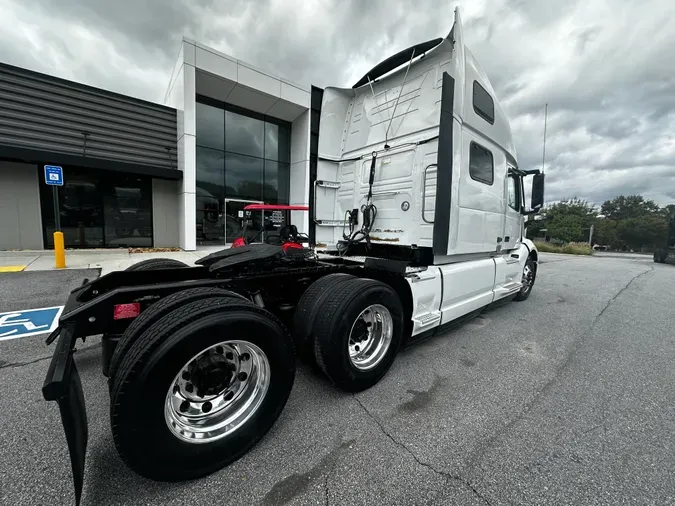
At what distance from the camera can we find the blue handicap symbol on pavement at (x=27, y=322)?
354 centimetres

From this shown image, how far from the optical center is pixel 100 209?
39.3 feet

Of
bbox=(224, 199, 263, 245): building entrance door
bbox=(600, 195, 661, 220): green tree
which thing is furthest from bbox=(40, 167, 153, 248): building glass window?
bbox=(600, 195, 661, 220): green tree

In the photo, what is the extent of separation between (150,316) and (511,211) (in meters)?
5.36

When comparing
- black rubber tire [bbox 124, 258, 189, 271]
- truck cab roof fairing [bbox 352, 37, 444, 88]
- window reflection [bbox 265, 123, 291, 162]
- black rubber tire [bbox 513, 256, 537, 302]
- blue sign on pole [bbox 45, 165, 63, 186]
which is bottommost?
black rubber tire [bbox 513, 256, 537, 302]

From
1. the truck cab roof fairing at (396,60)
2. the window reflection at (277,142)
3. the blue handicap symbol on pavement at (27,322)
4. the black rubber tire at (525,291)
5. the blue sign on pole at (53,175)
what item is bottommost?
the blue handicap symbol on pavement at (27,322)

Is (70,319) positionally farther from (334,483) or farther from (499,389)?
(499,389)

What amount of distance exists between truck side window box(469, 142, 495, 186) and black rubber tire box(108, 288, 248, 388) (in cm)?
334

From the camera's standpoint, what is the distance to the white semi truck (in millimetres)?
1594

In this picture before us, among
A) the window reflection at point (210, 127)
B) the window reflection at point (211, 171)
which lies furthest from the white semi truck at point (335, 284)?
the window reflection at point (210, 127)

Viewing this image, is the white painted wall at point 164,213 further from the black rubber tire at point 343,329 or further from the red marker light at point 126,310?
the black rubber tire at point 343,329

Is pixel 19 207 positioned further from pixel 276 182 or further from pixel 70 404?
pixel 70 404

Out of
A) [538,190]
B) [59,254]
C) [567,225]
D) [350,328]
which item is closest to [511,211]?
[538,190]

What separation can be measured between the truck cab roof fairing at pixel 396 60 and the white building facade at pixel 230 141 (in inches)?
361

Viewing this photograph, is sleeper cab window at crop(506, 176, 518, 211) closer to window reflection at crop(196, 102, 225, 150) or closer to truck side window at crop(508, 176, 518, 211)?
truck side window at crop(508, 176, 518, 211)
